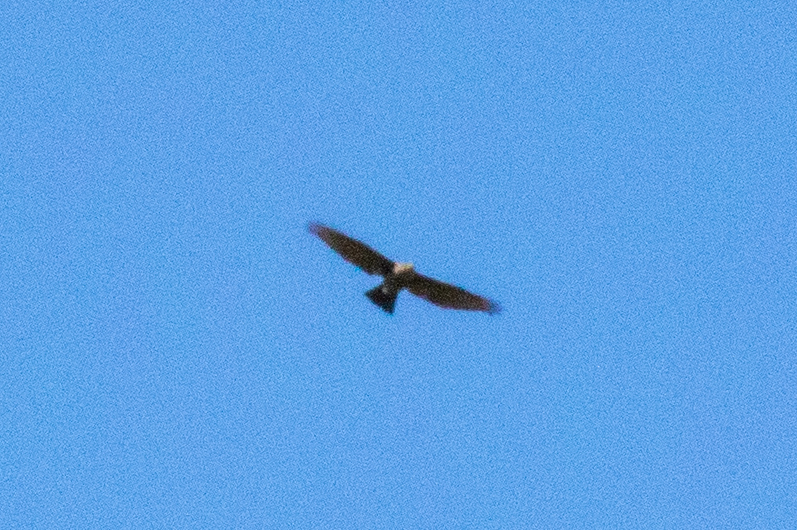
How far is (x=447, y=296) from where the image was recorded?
56.6 meters

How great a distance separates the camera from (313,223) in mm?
55656

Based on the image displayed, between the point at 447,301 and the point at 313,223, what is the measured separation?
325 cm

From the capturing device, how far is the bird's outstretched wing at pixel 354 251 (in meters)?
55.6

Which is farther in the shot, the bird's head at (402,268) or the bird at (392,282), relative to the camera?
the bird's head at (402,268)

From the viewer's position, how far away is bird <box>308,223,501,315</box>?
55.7m

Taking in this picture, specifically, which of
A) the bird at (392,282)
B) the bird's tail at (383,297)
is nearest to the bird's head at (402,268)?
the bird at (392,282)

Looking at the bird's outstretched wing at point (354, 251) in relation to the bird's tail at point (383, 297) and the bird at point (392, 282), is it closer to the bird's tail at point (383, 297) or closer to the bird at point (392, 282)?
the bird at point (392, 282)

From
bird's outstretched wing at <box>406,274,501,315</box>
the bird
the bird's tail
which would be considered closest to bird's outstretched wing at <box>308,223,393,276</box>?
the bird

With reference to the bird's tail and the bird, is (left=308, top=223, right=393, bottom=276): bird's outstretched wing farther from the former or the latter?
the bird's tail

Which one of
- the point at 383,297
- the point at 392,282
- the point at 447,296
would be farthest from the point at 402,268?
the point at 447,296

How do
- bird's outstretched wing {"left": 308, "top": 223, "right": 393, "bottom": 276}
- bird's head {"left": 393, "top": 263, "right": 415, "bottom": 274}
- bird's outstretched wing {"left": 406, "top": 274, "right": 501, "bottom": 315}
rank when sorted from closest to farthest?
bird's outstretched wing {"left": 308, "top": 223, "right": 393, "bottom": 276} < bird's head {"left": 393, "top": 263, "right": 415, "bottom": 274} < bird's outstretched wing {"left": 406, "top": 274, "right": 501, "bottom": 315}

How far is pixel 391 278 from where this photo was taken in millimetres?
56219

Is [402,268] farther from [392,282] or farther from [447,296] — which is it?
[447,296]

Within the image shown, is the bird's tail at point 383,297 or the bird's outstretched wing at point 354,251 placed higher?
the bird's outstretched wing at point 354,251
